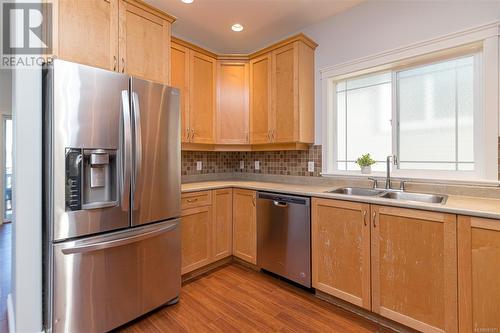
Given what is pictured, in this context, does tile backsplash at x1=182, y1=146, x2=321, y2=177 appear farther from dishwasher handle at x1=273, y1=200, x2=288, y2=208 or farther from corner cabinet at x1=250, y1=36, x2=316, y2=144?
dishwasher handle at x1=273, y1=200, x2=288, y2=208

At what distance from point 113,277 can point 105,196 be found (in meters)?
0.55

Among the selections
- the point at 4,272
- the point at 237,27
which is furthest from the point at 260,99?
the point at 4,272

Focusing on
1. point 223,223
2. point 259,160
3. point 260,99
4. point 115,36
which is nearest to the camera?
point 115,36

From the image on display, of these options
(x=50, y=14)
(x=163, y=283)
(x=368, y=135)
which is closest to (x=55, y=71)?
(x=50, y=14)

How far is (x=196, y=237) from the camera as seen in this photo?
8.00 feet

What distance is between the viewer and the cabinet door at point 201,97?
2758mm

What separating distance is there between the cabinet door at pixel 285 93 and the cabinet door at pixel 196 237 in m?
1.19

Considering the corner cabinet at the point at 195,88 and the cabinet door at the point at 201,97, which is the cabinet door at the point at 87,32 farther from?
the cabinet door at the point at 201,97

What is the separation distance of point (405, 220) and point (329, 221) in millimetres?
553

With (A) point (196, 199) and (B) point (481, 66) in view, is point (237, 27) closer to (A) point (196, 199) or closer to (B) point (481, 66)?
(A) point (196, 199)

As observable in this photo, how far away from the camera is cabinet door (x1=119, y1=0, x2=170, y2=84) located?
6.32ft

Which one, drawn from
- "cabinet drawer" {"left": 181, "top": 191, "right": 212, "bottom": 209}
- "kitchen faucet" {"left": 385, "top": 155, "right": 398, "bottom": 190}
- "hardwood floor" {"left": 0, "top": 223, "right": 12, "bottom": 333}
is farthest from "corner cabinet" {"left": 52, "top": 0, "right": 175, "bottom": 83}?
"kitchen faucet" {"left": 385, "top": 155, "right": 398, "bottom": 190}

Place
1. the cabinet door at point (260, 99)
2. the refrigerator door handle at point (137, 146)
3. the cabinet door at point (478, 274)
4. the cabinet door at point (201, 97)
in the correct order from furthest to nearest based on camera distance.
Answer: the cabinet door at point (260, 99)
the cabinet door at point (201, 97)
the refrigerator door handle at point (137, 146)
the cabinet door at point (478, 274)
